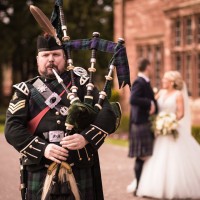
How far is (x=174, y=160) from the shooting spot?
801 cm

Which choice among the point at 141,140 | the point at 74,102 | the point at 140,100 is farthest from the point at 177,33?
the point at 74,102

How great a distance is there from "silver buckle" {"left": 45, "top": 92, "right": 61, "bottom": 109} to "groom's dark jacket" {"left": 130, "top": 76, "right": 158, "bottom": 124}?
14.2 feet

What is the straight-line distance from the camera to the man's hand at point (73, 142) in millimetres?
3742

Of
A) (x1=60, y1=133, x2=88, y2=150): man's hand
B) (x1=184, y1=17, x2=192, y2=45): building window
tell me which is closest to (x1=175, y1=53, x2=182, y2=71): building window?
(x1=184, y1=17, x2=192, y2=45): building window

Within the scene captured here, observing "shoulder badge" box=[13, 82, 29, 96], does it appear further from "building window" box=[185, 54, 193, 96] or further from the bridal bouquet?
"building window" box=[185, 54, 193, 96]

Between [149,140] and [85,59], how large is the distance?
2068cm

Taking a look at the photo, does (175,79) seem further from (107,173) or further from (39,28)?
(39,28)

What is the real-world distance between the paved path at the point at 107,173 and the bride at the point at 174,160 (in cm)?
45

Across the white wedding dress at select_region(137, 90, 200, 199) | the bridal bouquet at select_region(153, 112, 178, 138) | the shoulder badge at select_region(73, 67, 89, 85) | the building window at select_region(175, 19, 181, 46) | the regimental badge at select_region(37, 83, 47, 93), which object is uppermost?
the building window at select_region(175, 19, 181, 46)

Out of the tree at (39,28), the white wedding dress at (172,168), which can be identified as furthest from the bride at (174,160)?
the tree at (39,28)

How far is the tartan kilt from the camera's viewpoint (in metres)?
3.98

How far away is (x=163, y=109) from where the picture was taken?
8.52 m

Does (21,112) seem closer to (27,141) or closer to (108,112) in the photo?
(27,141)

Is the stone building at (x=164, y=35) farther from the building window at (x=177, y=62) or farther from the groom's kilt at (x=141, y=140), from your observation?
the groom's kilt at (x=141, y=140)
